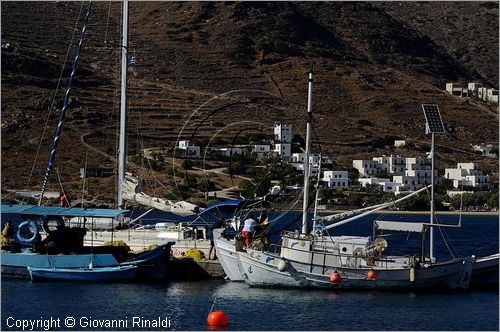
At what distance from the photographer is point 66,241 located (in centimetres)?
4541

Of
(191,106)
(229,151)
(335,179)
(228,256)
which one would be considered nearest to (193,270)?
(228,256)

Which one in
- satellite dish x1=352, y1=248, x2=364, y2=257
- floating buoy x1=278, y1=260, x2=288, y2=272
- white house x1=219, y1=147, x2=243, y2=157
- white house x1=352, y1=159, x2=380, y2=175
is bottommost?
floating buoy x1=278, y1=260, x2=288, y2=272

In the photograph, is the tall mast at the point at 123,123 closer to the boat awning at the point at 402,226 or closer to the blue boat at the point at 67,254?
the blue boat at the point at 67,254

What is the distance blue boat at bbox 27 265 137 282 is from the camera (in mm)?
44312

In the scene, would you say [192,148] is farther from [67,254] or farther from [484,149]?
[67,254]

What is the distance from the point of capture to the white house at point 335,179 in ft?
439

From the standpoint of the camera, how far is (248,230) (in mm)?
44594

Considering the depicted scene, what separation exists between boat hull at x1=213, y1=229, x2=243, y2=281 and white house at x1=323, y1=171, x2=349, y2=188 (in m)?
88.4

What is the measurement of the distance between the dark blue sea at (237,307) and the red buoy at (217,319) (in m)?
0.21

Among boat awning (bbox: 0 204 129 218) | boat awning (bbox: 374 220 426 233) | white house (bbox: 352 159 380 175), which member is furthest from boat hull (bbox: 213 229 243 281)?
white house (bbox: 352 159 380 175)

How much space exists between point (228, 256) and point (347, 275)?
4.58 meters

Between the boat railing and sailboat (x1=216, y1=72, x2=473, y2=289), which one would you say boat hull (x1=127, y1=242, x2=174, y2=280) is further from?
the boat railing

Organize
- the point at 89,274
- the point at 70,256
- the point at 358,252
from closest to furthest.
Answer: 1. the point at 358,252
2. the point at 89,274
3. the point at 70,256

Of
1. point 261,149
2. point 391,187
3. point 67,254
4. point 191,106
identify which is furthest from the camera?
point 191,106
